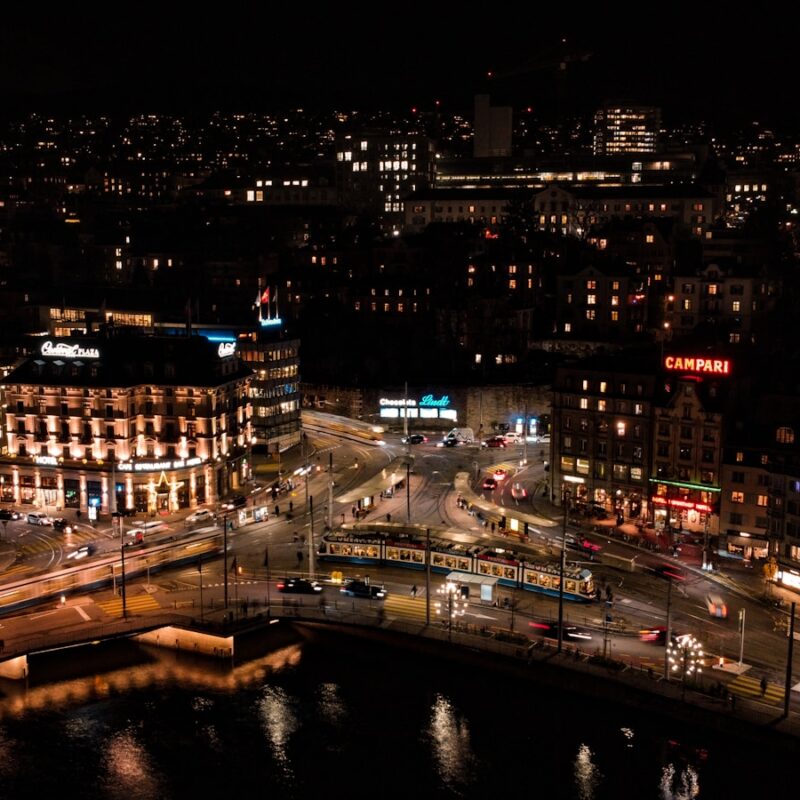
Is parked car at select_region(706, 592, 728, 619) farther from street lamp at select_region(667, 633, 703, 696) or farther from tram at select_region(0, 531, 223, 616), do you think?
tram at select_region(0, 531, 223, 616)

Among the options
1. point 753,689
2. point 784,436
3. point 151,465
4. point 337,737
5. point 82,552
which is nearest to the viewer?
point 337,737

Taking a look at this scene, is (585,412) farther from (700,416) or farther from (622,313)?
(622,313)

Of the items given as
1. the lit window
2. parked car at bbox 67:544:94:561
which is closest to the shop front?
parked car at bbox 67:544:94:561

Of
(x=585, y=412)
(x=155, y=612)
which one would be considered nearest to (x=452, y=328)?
(x=585, y=412)

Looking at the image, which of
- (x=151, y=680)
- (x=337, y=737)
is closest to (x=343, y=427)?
(x=151, y=680)

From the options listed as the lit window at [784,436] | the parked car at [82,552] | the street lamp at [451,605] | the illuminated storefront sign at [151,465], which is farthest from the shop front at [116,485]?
the lit window at [784,436]

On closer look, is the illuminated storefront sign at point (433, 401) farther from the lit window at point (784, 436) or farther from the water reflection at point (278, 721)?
the water reflection at point (278, 721)

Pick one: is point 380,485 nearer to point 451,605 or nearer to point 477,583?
point 477,583
